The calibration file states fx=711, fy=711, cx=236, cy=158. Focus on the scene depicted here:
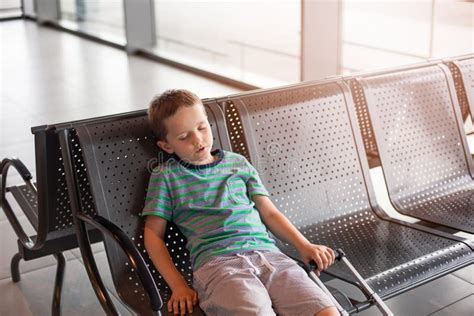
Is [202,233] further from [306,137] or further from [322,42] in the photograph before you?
[322,42]

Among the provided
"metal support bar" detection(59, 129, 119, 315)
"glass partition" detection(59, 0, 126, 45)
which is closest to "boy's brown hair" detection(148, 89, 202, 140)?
"metal support bar" detection(59, 129, 119, 315)

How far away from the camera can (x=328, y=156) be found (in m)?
3.10

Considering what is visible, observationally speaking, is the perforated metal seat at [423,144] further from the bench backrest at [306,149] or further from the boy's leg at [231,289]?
the boy's leg at [231,289]

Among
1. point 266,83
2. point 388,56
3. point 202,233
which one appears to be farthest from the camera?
point 266,83

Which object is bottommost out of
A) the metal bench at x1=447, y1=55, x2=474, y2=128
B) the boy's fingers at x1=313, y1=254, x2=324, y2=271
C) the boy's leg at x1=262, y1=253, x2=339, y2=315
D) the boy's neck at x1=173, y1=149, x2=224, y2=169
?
the boy's leg at x1=262, y1=253, x2=339, y2=315

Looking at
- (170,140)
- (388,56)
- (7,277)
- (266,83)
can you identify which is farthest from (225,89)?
(170,140)

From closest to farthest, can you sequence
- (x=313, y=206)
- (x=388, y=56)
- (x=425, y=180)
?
(x=313, y=206) < (x=425, y=180) < (x=388, y=56)

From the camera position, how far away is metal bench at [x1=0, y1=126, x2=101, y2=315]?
258 cm

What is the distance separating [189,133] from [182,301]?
0.57 m

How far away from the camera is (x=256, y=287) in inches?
87.0

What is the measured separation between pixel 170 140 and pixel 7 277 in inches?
62.3

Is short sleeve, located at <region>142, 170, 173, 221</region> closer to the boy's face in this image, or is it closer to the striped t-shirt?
the striped t-shirt

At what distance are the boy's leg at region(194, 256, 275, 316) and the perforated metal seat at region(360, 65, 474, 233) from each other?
3.77 ft

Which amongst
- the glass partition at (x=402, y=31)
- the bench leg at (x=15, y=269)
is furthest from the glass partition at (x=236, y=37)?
the bench leg at (x=15, y=269)
